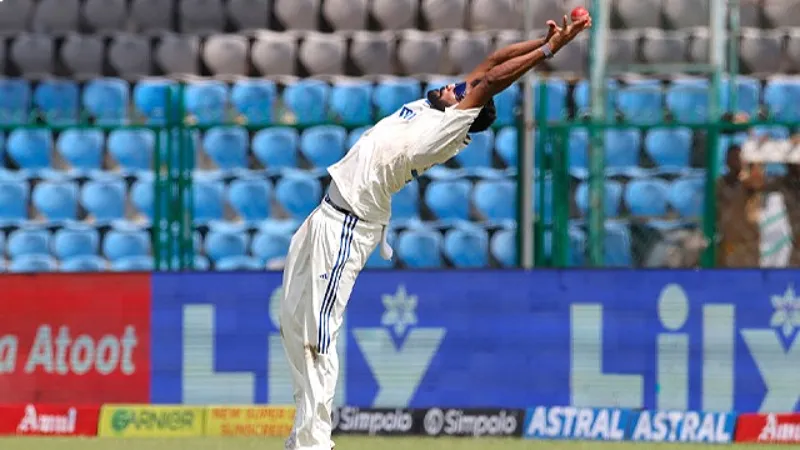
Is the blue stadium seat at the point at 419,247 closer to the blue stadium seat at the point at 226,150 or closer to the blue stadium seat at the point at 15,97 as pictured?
the blue stadium seat at the point at 226,150

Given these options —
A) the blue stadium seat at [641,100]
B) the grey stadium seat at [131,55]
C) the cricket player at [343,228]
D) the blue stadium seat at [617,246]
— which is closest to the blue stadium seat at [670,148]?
the blue stadium seat at [617,246]

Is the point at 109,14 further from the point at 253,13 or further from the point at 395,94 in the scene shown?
the point at 395,94

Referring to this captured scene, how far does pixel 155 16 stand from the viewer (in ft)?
56.0

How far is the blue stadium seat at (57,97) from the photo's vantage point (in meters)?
16.2

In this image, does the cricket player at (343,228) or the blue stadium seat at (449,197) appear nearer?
the cricket player at (343,228)

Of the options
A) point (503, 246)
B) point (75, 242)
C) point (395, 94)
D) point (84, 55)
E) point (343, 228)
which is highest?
point (84, 55)

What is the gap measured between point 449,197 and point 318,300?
17.2 feet

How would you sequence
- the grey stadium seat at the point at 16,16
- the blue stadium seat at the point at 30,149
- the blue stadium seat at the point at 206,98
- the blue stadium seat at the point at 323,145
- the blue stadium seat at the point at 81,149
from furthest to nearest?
the grey stadium seat at the point at 16,16
the blue stadium seat at the point at 206,98
the blue stadium seat at the point at 30,149
the blue stadium seat at the point at 81,149
the blue stadium seat at the point at 323,145

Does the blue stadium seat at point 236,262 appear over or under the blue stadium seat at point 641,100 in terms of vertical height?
under

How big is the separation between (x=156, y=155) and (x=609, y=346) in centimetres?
359

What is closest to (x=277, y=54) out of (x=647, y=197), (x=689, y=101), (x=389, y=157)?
(x=689, y=101)

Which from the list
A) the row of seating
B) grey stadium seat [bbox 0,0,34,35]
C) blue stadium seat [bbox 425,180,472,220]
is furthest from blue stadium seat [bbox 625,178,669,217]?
grey stadium seat [bbox 0,0,34,35]

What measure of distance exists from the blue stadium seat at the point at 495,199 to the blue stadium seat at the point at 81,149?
3.54m

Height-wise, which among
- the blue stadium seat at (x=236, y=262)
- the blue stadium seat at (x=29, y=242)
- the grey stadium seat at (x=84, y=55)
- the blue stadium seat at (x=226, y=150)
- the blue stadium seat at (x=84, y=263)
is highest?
the grey stadium seat at (x=84, y=55)
